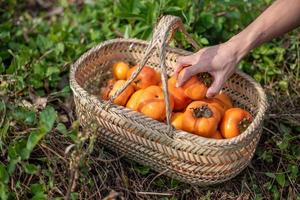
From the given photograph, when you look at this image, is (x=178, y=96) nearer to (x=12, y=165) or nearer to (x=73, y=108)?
(x=73, y=108)

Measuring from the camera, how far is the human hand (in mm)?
1993

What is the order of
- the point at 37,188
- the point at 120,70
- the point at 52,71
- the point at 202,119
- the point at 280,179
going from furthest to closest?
the point at 52,71 → the point at 120,70 → the point at 280,179 → the point at 202,119 → the point at 37,188

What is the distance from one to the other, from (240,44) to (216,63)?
0.42 ft

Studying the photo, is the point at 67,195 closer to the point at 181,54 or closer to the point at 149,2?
the point at 181,54

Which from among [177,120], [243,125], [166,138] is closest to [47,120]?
[166,138]

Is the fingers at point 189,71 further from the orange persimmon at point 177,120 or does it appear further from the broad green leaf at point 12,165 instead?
the broad green leaf at point 12,165

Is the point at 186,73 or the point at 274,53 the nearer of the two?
the point at 186,73

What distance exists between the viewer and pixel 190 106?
2.04 meters

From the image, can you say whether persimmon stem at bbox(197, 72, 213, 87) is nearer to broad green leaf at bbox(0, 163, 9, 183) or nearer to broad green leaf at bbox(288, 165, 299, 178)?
broad green leaf at bbox(288, 165, 299, 178)

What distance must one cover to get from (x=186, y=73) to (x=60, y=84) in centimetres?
79

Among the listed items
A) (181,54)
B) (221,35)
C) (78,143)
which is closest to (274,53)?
(221,35)

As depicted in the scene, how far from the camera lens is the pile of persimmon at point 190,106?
198cm

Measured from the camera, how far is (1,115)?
2.00 metres

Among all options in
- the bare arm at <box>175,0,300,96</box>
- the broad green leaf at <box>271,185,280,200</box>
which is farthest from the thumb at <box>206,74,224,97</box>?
the broad green leaf at <box>271,185,280,200</box>
